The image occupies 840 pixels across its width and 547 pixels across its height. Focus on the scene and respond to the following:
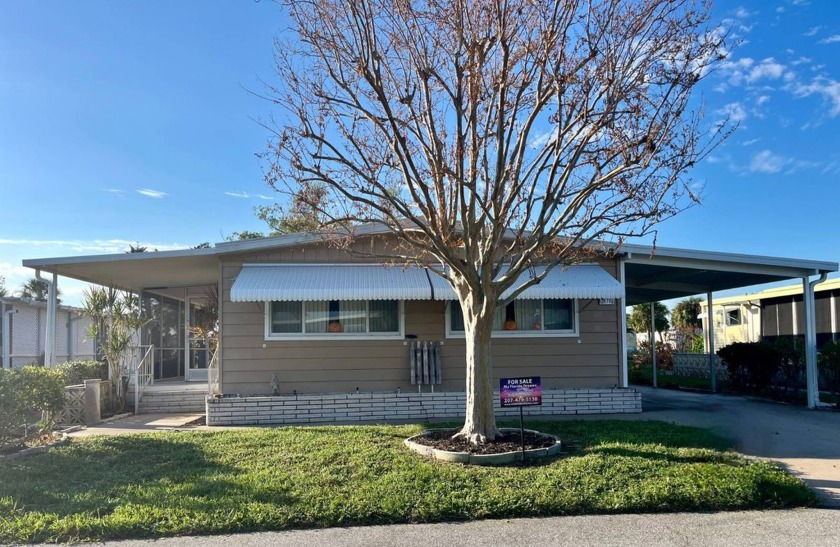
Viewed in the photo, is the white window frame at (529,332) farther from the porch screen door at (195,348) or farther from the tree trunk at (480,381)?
the porch screen door at (195,348)

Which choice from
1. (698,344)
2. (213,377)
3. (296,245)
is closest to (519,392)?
(296,245)

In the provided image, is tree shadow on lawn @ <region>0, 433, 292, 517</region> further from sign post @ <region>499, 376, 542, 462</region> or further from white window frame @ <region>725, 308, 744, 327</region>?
white window frame @ <region>725, 308, 744, 327</region>

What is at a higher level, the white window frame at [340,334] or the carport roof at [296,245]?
the carport roof at [296,245]

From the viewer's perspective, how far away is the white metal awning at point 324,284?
1112 cm

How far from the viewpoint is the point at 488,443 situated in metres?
7.93

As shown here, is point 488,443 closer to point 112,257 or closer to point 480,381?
point 480,381

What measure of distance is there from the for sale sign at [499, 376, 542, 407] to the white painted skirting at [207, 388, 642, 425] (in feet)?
12.2

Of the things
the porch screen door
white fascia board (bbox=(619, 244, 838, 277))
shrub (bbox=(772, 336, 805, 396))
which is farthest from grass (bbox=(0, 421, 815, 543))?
the porch screen door

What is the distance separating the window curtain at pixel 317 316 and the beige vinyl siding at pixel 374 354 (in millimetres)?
286

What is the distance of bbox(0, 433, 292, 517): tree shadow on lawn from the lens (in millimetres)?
6062

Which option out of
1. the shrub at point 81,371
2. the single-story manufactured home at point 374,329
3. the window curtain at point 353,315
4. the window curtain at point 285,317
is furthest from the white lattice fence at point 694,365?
the shrub at point 81,371

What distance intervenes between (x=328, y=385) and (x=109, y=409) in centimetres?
469

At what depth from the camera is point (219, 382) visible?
11.9 metres

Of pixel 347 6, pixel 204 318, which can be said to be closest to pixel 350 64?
pixel 347 6
